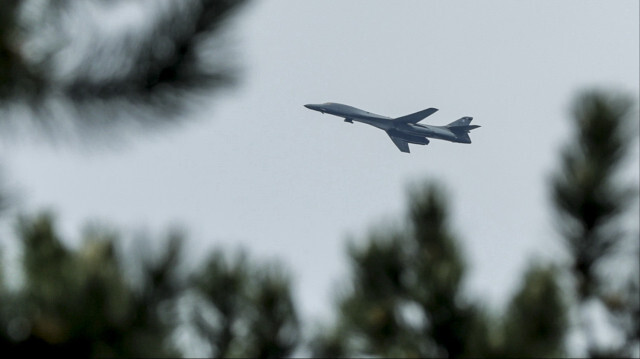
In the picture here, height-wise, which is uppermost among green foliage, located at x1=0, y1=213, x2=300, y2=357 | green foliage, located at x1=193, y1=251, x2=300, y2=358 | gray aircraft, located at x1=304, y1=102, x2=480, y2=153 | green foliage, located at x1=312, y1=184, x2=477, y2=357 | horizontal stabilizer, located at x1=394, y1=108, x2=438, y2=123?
green foliage, located at x1=0, y1=213, x2=300, y2=357

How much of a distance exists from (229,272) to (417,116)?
185ft

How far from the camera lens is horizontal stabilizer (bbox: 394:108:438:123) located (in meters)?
60.4

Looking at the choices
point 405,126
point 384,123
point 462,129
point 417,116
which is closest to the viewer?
point 417,116

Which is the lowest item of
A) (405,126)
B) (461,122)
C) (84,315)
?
(405,126)

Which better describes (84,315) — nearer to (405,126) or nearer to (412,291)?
(412,291)

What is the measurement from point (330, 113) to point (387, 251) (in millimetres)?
56509

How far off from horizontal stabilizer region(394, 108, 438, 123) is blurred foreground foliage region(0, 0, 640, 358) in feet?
175

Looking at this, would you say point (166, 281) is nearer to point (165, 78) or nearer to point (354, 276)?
point (165, 78)

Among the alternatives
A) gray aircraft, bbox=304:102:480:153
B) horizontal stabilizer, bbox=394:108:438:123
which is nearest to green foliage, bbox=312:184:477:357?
horizontal stabilizer, bbox=394:108:438:123

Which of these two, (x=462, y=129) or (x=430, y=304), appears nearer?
(x=430, y=304)

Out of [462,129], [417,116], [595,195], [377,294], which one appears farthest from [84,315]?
[462,129]

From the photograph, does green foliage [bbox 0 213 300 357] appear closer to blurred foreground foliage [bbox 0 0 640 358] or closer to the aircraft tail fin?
blurred foreground foliage [bbox 0 0 640 358]

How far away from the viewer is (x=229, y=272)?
6.60m

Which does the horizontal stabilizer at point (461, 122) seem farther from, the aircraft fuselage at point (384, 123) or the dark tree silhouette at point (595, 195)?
the dark tree silhouette at point (595, 195)
